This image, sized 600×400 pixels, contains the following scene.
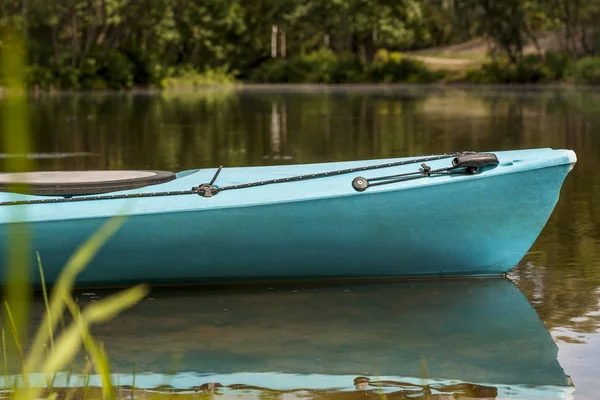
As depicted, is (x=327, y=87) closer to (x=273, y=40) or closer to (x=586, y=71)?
(x=273, y=40)

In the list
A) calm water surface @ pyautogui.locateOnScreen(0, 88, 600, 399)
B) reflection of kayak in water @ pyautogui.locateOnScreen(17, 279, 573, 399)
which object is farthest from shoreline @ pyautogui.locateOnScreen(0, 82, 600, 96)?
reflection of kayak in water @ pyautogui.locateOnScreen(17, 279, 573, 399)

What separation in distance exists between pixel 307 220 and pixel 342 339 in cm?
96

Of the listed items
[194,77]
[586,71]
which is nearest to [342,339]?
[586,71]

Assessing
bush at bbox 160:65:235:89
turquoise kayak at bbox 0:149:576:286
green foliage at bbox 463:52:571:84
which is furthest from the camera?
bush at bbox 160:65:235:89

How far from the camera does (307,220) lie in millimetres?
5887

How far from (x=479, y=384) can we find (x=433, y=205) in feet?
5.81

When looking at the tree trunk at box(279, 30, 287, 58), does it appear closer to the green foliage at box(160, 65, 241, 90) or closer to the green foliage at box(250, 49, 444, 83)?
the green foliage at box(250, 49, 444, 83)

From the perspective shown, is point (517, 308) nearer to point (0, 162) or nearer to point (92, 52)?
point (0, 162)

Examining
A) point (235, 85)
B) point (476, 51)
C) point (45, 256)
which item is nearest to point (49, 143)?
point (45, 256)

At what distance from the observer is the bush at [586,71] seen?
4147 centimetres

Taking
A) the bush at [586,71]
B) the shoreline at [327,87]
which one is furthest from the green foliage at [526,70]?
the bush at [586,71]

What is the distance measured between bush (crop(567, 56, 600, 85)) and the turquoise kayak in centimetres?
3688

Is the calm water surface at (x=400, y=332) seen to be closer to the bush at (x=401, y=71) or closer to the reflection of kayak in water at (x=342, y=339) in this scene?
the reflection of kayak in water at (x=342, y=339)

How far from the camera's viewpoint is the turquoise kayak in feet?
19.0
